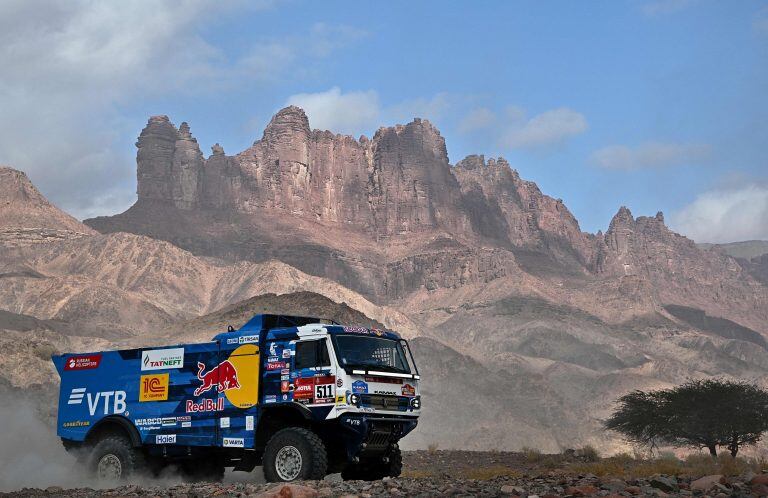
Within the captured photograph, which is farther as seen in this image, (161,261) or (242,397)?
(161,261)

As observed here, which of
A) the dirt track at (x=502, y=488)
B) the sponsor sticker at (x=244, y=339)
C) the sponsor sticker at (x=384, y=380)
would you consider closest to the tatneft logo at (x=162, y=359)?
the sponsor sticker at (x=244, y=339)

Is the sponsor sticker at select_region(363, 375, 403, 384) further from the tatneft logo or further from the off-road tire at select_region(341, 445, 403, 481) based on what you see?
the tatneft logo

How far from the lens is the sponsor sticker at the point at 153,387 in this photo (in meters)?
20.3

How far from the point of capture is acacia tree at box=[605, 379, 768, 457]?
4400 cm

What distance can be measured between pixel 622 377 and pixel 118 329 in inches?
2629

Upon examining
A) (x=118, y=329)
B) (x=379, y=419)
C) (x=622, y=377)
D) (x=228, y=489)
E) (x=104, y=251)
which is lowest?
(x=228, y=489)

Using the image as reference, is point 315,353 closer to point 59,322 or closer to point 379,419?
point 379,419

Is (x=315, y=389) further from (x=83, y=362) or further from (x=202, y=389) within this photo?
(x=83, y=362)

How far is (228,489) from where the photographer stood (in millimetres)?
16344

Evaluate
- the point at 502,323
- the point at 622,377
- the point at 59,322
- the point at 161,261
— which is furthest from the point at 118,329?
the point at 502,323

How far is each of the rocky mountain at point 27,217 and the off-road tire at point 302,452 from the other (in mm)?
163013

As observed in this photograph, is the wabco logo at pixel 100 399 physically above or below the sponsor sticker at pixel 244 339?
below

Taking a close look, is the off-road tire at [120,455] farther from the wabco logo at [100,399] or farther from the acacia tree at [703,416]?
the acacia tree at [703,416]

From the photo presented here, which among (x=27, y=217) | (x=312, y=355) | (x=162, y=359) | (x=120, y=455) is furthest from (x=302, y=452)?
(x=27, y=217)
